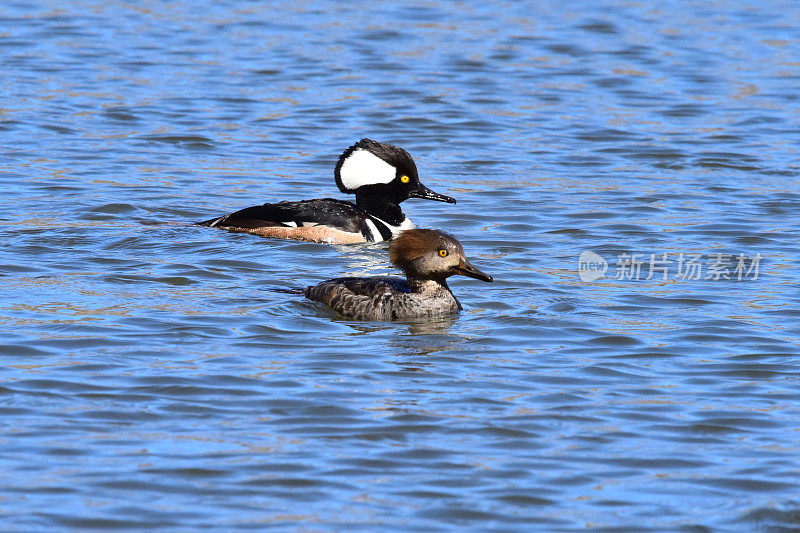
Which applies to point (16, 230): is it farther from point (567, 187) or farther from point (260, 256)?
point (567, 187)

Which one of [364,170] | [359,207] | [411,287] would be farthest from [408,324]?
[359,207]

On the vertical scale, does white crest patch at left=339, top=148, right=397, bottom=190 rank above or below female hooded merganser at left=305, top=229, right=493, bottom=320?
above

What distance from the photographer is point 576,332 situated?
8.70 meters

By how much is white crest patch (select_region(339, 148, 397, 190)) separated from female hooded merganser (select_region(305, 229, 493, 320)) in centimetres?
327

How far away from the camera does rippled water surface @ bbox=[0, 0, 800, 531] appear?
6.00 m

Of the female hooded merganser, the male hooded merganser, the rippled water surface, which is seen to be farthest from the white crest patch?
the female hooded merganser

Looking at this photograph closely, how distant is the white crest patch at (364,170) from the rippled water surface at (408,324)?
813mm

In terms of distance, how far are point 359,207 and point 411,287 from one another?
12.2ft

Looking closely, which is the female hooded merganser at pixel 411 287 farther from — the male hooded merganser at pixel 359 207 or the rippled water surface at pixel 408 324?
the male hooded merganser at pixel 359 207

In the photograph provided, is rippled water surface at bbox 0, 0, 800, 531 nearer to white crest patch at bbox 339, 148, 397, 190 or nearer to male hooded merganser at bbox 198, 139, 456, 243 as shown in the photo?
male hooded merganser at bbox 198, 139, 456, 243

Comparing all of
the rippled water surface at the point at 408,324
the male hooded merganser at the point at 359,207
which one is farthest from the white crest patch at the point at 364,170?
the rippled water surface at the point at 408,324

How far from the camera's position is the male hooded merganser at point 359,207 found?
1176cm

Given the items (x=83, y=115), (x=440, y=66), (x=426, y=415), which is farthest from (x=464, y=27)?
(x=426, y=415)

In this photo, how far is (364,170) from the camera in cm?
1259
